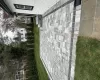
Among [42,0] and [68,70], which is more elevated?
[42,0]

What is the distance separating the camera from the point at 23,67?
47.7ft

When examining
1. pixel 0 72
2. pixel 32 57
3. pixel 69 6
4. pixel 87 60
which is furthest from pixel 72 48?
pixel 0 72

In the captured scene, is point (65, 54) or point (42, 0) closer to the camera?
point (65, 54)

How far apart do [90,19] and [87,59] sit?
772 mm

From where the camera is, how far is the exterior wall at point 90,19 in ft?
8.19

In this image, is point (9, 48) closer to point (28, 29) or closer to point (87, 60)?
point (28, 29)

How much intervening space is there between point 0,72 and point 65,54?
11305 millimetres

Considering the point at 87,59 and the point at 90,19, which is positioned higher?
the point at 90,19

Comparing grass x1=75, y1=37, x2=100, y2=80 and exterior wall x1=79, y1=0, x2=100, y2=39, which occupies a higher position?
exterior wall x1=79, y1=0, x2=100, y2=39

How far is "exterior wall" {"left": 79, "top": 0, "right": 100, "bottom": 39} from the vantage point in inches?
98.3

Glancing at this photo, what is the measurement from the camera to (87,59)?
2773 millimetres

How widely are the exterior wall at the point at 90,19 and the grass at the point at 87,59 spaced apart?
0.43ft

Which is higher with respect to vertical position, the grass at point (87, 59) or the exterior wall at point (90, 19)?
the exterior wall at point (90, 19)

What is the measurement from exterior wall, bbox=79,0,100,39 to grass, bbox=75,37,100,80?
13cm
